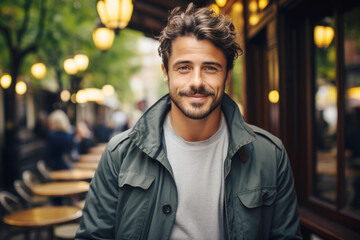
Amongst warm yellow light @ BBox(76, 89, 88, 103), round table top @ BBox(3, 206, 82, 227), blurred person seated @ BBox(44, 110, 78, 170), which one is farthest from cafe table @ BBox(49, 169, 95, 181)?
warm yellow light @ BBox(76, 89, 88, 103)

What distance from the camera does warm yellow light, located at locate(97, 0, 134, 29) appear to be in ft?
15.7

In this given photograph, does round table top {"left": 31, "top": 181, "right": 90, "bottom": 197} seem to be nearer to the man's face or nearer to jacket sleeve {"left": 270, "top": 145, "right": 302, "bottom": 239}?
the man's face

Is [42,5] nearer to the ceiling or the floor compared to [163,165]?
nearer to the ceiling

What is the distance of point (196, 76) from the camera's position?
1.75m

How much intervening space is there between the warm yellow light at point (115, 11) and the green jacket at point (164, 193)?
347 cm

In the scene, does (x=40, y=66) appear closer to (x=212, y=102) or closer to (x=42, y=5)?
(x=42, y=5)

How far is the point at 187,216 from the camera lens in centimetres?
174

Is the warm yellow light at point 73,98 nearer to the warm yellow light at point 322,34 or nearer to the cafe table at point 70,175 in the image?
the cafe table at point 70,175

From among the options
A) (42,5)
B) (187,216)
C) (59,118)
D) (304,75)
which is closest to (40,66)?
(42,5)

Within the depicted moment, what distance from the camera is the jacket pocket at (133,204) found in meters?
1.71

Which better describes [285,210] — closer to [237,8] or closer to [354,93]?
[237,8]

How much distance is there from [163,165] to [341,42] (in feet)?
5.79

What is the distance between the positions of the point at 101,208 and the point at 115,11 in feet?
12.3

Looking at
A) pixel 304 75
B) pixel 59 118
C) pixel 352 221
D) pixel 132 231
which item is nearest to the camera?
pixel 132 231
